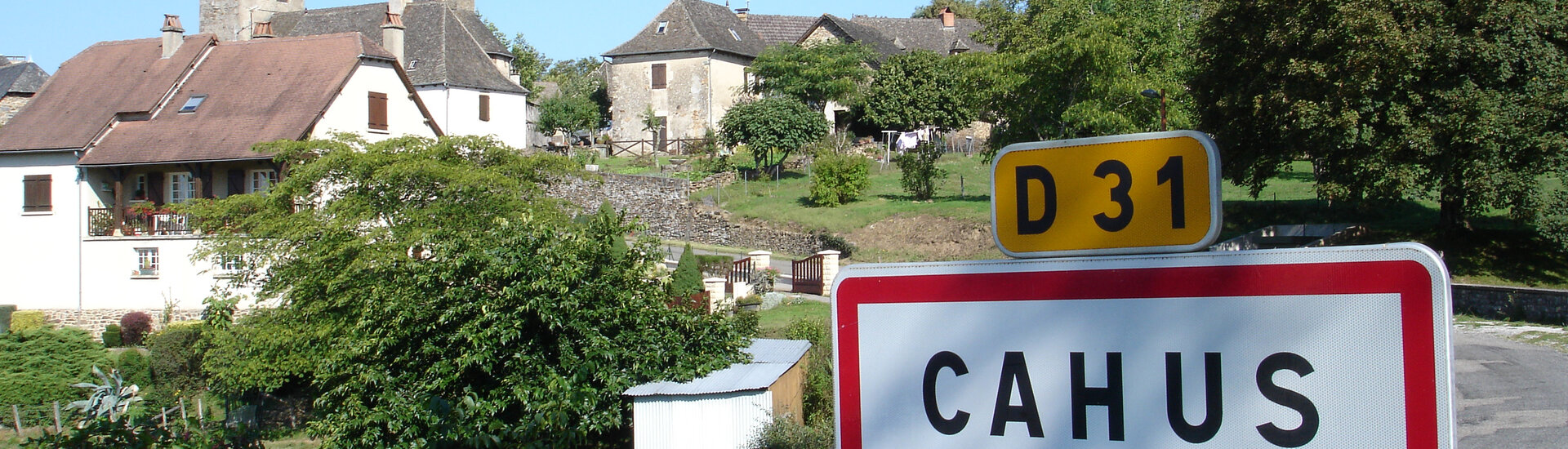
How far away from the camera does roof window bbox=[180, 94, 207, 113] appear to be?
3400 centimetres

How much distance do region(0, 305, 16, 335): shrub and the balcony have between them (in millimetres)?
3846

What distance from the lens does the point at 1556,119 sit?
2436 cm

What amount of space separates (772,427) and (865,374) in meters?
13.1

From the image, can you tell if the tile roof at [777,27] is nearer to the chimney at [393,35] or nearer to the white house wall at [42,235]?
the chimney at [393,35]

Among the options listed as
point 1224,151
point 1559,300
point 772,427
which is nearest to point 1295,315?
point 772,427

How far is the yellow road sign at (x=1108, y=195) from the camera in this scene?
171cm

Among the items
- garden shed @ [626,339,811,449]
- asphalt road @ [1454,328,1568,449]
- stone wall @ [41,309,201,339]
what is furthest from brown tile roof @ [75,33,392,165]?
asphalt road @ [1454,328,1568,449]

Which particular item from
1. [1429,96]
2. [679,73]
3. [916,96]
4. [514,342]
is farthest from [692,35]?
[514,342]

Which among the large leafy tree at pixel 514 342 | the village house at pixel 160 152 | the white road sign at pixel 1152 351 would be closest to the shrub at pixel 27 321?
the village house at pixel 160 152

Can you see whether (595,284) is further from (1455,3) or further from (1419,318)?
(1455,3)

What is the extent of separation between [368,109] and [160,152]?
6554 mm

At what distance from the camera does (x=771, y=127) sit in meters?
44.4

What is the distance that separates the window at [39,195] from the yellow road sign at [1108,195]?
4077 cm

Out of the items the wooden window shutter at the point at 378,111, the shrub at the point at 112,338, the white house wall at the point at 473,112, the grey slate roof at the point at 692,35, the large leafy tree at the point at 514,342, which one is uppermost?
the grey slate roof at the point at 692,35
